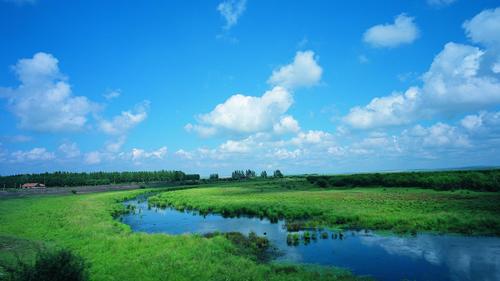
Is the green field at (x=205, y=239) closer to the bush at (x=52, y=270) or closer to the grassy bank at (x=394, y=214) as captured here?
the grassy bank at (x=394, y=214)

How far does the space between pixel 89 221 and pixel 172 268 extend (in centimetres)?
2505

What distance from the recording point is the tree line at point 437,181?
7212 centimetres

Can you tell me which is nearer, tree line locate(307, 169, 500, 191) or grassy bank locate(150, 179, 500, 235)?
grassy bank locate(150, 179, 500, 235)

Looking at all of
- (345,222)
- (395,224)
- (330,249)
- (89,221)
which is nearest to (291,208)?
(345,222)

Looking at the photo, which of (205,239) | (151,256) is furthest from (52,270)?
(205,239)

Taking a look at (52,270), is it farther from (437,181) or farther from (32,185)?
(32,185)

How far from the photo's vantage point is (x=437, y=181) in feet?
268

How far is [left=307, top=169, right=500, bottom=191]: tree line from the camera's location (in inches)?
2840

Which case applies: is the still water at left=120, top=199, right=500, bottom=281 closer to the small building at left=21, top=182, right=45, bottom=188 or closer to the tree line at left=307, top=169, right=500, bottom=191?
the tree line at left=307, top=169, right=500, bottom=191

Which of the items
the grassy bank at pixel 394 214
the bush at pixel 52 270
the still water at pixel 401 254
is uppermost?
the bush at pixel 52 270

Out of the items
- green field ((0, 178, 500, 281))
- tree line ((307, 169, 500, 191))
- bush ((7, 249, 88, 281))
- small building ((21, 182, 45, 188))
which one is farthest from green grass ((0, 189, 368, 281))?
small building ((21, 182, 45, 188))

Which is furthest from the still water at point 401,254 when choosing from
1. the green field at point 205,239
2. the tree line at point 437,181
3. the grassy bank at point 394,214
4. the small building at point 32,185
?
the small building at point 32,185

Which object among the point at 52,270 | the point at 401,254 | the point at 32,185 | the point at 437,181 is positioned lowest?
the point at 401,254

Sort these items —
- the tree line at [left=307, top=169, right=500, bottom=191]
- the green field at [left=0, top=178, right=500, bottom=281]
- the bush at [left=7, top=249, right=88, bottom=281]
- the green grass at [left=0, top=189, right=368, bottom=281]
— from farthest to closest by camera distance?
1. the tree line at [left=307, top=169, right=500, bottom=191]
2. the green field at [left=0, top=178, right=500, bottom=281]
3. the green grass at [left=0, top=189, right=368, bottom=281]
4. the bush at [left=7, top=249, right=88, bottom=281]
